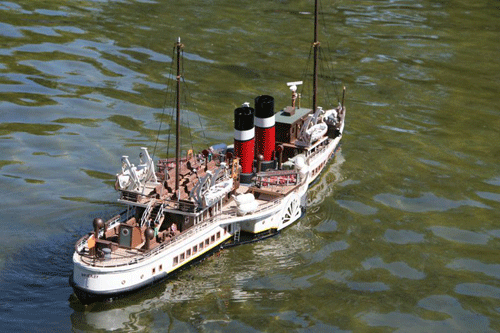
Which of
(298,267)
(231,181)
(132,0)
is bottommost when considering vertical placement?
(298,267)

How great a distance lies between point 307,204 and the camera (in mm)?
48875

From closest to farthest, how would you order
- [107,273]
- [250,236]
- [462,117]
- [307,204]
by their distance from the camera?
1. [107,273]
2. [250,236]
3. [307,204]
4. [462,117]

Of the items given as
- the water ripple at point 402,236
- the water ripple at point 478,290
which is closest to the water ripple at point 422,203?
the water ripple at point 402,236

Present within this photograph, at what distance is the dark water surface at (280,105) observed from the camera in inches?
1526

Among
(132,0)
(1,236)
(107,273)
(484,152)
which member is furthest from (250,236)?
(132,0)

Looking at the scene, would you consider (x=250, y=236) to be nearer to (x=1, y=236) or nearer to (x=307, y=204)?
(x=307, y=204)

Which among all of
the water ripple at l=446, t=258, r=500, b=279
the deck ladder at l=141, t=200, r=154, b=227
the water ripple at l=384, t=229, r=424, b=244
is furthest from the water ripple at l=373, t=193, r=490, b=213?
the deck ladder at l=141, t=200, r=154, b=227

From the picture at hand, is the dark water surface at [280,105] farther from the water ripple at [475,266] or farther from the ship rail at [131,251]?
the ship rail at [131,251]

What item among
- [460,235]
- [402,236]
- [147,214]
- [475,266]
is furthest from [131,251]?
[460,235]

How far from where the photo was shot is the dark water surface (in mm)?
38750

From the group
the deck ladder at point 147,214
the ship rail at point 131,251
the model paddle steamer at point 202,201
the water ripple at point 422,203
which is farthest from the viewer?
the water ripple at point 422,203

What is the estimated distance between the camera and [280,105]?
60.5 m

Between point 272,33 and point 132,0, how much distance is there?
45.7ft

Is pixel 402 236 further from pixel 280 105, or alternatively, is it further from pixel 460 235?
pixel 280 105
